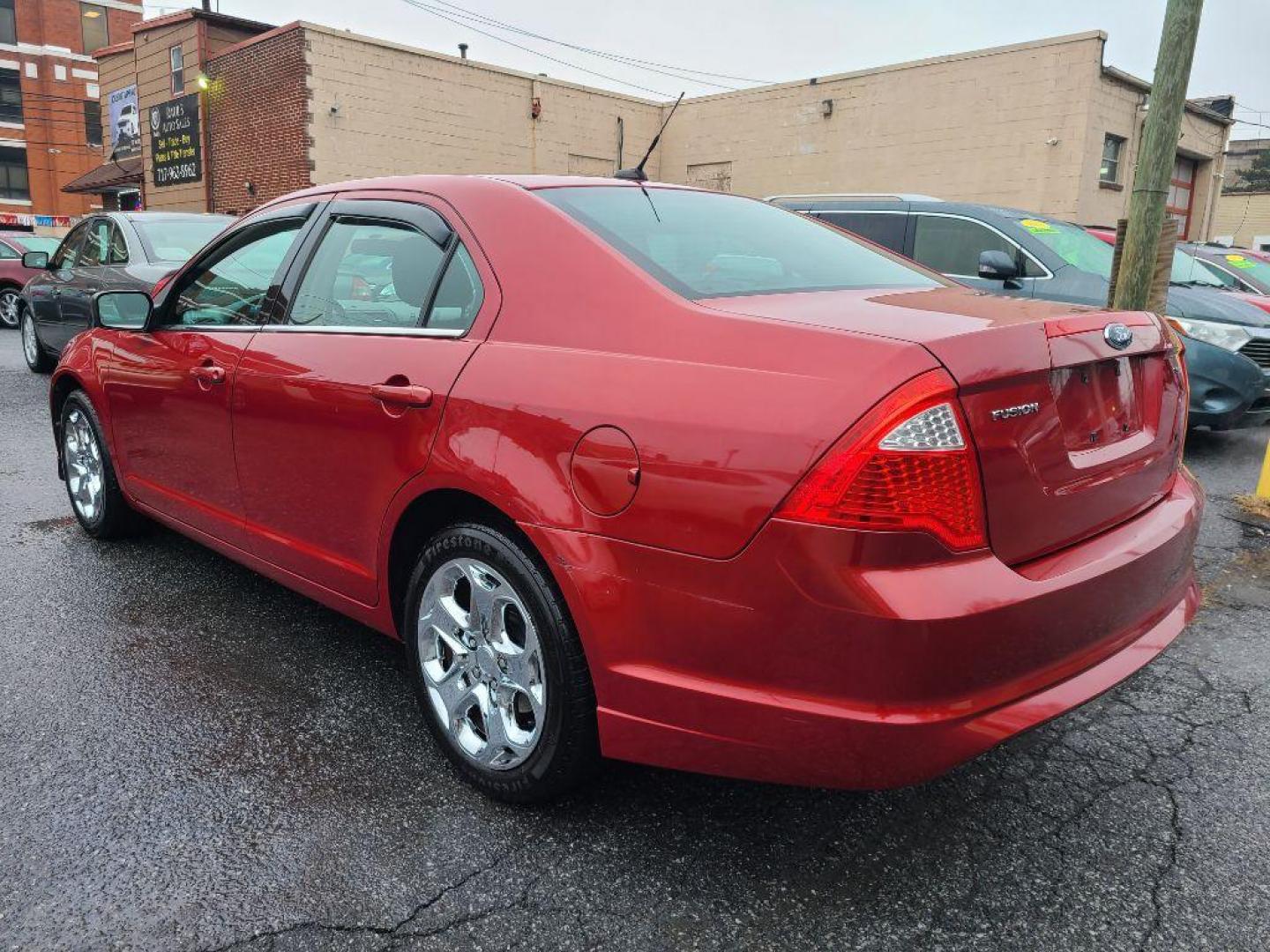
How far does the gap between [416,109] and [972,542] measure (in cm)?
2080

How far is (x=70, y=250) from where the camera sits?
9258 millimetres

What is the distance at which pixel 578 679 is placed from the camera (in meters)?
2.14

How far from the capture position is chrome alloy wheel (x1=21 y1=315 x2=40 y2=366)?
399 inches

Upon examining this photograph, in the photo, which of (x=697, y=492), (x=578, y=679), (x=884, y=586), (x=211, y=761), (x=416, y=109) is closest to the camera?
(x=884, y=586)

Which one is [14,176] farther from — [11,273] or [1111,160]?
[1111,160]

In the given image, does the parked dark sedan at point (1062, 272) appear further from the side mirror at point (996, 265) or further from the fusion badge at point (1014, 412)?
the fusion badge at point (1014, 412)

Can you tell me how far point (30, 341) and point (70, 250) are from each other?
5.50 ft

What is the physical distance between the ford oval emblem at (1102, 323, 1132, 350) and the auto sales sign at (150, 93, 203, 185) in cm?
2447

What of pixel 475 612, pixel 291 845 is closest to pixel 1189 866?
pixel 475 612

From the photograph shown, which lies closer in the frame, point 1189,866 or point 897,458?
point 897,458

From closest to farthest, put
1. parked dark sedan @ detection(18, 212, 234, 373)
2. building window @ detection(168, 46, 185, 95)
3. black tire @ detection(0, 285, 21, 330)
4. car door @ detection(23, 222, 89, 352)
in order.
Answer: parked dark sedan @ detection(18, 212, 234, 373), car door @ detection(23, 222, 89, 352), black tire @ detection(0, 285, 21, 330), building window @ detection(168, 46, 185, 95)

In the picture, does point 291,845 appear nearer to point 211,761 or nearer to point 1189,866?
point 211,761

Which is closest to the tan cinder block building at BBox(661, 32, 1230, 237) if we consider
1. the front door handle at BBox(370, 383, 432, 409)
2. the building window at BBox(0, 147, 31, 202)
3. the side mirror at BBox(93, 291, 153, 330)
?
the side mirror at BBox(93, 291, 153, 330)

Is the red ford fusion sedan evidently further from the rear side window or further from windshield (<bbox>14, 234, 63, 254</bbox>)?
windshield (<bbox>14, 234, 63, 254</bbox>)
